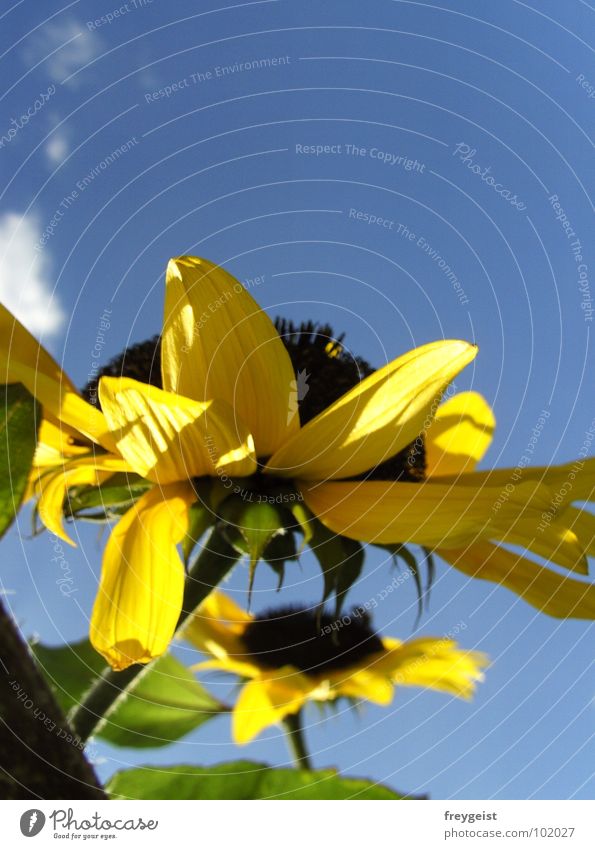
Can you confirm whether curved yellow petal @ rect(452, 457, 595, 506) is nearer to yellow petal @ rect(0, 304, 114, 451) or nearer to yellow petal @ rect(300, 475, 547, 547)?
yellow petal @ rect(300, 475, 547, 547)

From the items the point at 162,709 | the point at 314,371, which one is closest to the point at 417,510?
the point at 314,371

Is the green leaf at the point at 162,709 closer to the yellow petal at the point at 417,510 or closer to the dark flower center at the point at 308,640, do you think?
the dark flower center at the point at 308,640

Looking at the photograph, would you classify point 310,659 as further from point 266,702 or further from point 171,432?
point 171,432

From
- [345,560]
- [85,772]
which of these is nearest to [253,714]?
[345,560]

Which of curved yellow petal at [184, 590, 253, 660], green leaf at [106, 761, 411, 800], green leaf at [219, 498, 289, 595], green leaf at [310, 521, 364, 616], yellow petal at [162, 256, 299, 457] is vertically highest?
yellow petal at [162, 256, 299, 457]

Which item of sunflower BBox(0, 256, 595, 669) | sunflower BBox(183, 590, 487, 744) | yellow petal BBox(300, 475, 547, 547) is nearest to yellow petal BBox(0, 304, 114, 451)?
sunflower BBox(0, 256, 595, 669)

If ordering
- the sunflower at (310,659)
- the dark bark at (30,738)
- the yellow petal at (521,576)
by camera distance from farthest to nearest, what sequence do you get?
1. the sunflower at (310,659)
2. the yellow petal at (521,576)
3. the dark bark at (30,738)
